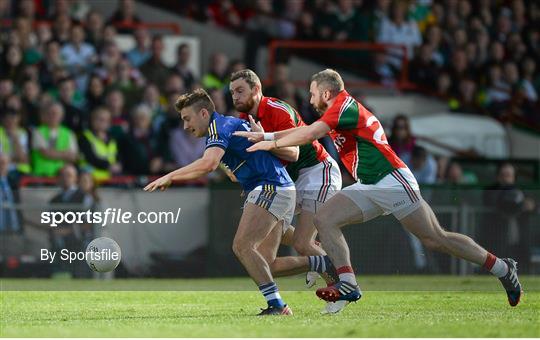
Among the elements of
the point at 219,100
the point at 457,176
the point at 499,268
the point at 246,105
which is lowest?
the point at 457,176

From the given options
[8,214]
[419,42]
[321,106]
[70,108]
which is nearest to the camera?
[321,106]

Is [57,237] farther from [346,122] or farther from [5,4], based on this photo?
[5,4]

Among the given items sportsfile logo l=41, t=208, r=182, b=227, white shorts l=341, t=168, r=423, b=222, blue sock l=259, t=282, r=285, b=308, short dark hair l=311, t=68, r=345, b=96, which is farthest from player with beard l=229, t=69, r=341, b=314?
sportsfile logo l=41, t=208, r=182, b=227

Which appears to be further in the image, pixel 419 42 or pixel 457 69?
pixel 419 42

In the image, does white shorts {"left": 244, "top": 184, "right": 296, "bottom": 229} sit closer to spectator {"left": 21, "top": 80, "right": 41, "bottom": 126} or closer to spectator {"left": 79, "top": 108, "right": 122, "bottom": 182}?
spectator {"left": 79, "top": 108, "right": 122, "bottom": 182}

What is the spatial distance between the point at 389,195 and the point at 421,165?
7.60 metres

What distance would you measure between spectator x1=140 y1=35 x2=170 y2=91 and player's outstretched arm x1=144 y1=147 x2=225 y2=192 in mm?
9442

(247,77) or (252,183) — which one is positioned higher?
(247,77)

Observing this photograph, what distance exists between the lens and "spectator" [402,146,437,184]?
1995 cm

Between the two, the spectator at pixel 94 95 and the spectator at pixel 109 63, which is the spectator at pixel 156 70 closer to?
the spectator at pixel 109 63

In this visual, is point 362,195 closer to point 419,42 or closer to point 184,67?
point 184,67

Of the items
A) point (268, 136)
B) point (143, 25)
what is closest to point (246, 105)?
point (268, 136)

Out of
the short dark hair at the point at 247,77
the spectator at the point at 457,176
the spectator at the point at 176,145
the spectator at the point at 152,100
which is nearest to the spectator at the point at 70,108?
the spectator at the point at 152,100

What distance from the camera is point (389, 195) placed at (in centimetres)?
1247
